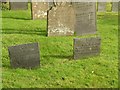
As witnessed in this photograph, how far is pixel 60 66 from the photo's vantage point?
7.67m

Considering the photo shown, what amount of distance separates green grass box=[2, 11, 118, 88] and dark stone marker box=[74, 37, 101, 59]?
0.17m

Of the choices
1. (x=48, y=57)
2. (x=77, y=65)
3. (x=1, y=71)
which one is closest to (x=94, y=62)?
(x=77, y=65)

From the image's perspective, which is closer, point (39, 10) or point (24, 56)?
point (24, 56)

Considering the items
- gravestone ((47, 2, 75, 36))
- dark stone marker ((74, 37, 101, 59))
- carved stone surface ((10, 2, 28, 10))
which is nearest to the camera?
dark stone marker ((74, 37, 101, 59))

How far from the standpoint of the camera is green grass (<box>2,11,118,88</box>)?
673 cm

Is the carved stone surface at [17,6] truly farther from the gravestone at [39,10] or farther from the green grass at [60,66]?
the green grass at [60,66]

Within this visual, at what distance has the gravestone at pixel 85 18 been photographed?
1061 cm

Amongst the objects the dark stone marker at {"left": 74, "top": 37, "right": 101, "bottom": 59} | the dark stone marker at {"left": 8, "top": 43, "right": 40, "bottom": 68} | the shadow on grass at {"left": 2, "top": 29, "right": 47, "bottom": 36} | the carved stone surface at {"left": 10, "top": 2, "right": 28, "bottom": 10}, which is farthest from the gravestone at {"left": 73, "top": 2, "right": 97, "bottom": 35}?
the carved stone surface at {"left": 10, "top": 2, "right": 28, "bottom": 10}

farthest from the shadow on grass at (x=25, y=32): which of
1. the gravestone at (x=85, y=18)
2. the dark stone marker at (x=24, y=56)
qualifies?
the dark stone marker at (x=24, y=56)

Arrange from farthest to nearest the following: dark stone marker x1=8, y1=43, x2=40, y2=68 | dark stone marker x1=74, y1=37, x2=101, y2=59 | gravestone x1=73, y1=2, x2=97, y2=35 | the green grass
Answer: gravestone x1=73, y1=2, x2=97, y2=35 → dark stone marker x1=74, y1=37, x2=101, y2=59 → dark stone marker x1=8, y1=43, x2=40, y2=68 → the green grass

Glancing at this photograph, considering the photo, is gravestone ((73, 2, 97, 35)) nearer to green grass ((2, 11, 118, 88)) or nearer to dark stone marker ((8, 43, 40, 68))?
green grass ((2, 11, 118, 88))

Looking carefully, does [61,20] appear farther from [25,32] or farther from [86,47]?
[86,47]

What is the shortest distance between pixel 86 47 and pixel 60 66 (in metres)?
0.97

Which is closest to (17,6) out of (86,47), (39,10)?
(39,10)
